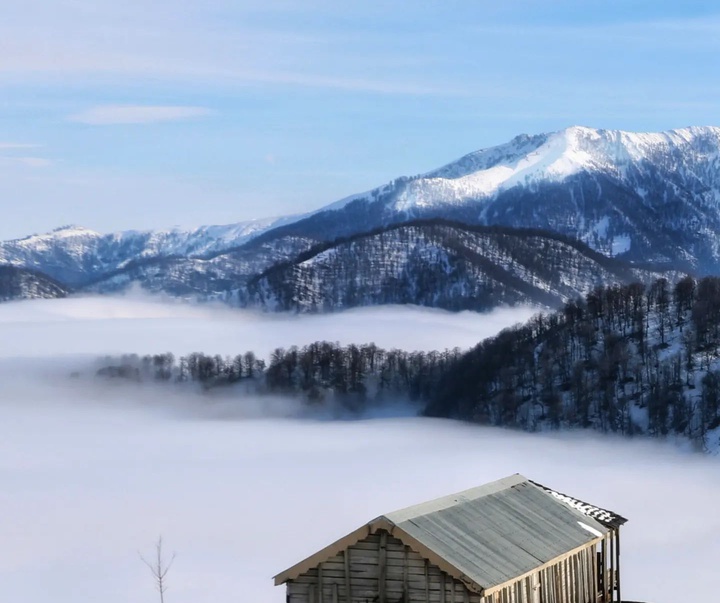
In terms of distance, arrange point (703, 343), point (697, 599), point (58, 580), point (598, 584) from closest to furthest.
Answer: point (598, 584), point (697, 599), point (58, 580), point (703, 343)

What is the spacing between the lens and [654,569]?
433 feet

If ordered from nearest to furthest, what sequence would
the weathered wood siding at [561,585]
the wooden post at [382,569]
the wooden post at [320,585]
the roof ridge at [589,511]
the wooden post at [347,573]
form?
the wooden post at [382,569], the wooden post at [347,573], the weathered wood siding at [561,585], the wooden post at [320,585], the roof ridge at [589,511]

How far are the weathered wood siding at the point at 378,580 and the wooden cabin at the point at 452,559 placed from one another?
33 millimetres

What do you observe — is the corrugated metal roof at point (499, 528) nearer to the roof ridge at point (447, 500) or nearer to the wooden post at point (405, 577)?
the roof ridge at point (447, 500)

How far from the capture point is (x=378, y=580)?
43.6 m

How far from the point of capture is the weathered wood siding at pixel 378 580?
42688 mm

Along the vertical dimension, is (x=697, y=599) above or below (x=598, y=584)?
below

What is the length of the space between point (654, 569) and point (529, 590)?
9152 centimetres

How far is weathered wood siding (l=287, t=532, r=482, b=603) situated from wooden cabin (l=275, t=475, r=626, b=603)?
0.11 ft

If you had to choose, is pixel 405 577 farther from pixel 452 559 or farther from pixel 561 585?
pixel 561 585

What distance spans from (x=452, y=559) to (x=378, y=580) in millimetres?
2784

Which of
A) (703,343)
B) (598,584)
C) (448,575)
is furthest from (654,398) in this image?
(448,575)

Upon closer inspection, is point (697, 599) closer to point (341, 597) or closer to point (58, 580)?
point (341, 597)

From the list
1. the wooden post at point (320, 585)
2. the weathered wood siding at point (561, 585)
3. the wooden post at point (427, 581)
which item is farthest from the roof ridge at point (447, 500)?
the weathered wood siding at point (561, 585)
